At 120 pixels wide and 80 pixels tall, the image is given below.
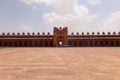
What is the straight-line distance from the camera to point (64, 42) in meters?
60.0

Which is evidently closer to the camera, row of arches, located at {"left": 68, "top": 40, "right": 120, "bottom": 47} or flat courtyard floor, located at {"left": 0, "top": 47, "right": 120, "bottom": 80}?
flat courtyard floor, located at {"left": 0, "top": 47, "right": 120, "bottom": 80}

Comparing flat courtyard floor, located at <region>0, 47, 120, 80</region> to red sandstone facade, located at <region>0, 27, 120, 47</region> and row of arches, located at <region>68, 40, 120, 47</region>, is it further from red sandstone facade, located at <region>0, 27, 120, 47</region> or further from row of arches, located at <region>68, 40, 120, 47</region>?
row of arches, located at <region>68, 40, 120, 47</region>

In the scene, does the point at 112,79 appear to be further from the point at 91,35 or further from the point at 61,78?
the point at 91,35

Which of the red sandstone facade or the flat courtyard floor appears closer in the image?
the flat courtyard floor

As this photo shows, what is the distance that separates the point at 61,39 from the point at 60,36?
3.06ft

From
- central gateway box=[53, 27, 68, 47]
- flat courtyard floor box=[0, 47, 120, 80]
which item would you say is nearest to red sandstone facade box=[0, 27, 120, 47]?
central gateway box=[53, 27, 68, 47]

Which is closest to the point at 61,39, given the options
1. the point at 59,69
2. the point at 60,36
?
the point at 60,36

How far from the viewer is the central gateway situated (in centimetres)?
6016

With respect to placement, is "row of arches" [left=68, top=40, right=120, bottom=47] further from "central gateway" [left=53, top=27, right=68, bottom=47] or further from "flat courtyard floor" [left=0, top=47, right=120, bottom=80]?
"flat courtyard floor" [left=0, top=47, right=120, bottom=80]

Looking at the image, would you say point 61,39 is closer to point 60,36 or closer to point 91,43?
point 60,36

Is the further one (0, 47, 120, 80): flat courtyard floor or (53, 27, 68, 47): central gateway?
(53, 27, 68, 47): central gateway

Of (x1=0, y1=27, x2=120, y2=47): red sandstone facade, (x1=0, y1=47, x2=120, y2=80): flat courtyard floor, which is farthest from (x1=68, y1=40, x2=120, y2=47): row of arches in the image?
(x1=0, y1=47, x2=120, y2=80): flat courtyard floor

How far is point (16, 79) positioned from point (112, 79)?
2314mm

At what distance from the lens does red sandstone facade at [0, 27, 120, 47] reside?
60.4m
